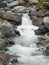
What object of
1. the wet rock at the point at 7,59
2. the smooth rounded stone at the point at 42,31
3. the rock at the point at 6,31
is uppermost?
the wet rock at the point at 7,59

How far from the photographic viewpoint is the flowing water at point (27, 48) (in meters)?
7.62

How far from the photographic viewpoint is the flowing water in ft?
25.0

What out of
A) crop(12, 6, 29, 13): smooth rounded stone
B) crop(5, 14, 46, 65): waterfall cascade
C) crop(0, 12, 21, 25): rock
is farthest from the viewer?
crop(12, 6, 29, 13): smooth rounded stone

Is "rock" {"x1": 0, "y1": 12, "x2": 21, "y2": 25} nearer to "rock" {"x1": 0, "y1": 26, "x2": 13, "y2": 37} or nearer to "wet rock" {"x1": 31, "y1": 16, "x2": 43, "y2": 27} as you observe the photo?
"wet rock" {"x1": 31, "y1": 16, "x2": 43, "y2": 27}

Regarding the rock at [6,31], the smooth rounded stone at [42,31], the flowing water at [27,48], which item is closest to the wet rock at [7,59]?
the flowing water at [27,48]

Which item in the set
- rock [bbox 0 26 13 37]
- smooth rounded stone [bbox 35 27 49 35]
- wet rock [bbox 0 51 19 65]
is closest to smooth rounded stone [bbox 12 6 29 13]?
smooth rounded stone [bbox 35 27 49 35]

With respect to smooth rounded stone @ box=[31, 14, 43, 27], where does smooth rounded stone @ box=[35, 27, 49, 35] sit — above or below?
above

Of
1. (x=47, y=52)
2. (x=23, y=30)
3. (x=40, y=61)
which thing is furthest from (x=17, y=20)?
(x=40, y=61)

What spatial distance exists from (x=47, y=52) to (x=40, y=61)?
973 mm

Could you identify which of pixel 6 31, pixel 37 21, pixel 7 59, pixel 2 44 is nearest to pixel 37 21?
pixel 37 21

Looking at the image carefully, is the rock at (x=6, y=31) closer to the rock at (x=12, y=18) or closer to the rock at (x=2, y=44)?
the rock at (x=2, y=44)

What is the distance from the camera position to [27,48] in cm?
920

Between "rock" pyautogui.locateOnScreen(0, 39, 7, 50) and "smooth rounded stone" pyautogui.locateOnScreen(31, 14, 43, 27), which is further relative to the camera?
"smooth rounded stone" pyautogui.locateOnScreen(31, 14, 43, 27)

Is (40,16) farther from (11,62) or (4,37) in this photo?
(11,62)
